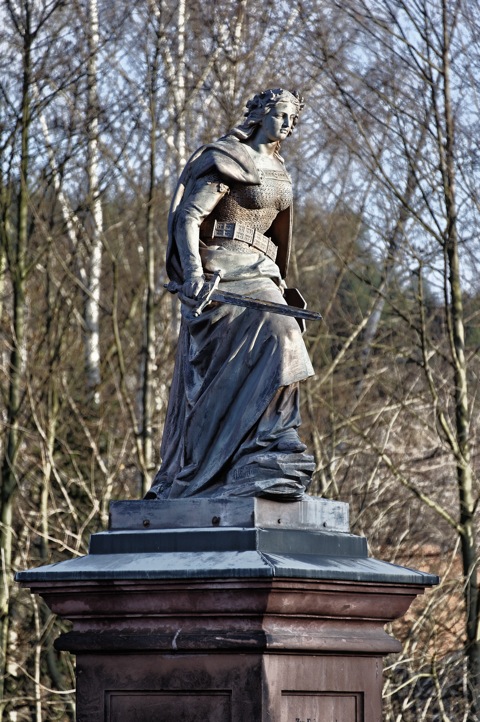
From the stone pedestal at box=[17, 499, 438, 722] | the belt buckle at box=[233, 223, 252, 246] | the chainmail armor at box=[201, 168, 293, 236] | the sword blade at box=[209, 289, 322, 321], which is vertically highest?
the chainmail armor at box=[201, 168, 293, 236]

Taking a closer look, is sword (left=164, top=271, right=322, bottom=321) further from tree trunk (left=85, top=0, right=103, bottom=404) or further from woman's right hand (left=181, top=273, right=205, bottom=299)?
tree trunk (left=85, top=0, right=103, bottom=404)

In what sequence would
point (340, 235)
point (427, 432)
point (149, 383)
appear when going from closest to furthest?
1. point (149, 383)
2. point (427, 432)
3. point (340, 235)

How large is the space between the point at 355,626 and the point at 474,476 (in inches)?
300

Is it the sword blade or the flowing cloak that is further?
the sword blade

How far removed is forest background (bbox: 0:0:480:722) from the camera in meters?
14.6

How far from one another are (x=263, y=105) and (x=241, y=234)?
604 millimetres

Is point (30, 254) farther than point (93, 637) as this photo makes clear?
Yes

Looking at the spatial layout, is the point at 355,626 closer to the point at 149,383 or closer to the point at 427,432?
the point at 149,383

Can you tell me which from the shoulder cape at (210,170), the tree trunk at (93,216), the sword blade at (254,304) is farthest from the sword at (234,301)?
the tree trunk at (93,216)

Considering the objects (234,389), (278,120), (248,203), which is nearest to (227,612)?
(234,389)

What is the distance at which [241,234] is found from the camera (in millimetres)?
7551

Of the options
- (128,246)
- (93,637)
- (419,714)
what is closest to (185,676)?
(93,637)

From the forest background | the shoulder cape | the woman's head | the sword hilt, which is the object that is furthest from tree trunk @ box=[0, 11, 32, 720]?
the sword hilt

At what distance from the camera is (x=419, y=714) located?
14125 mm
